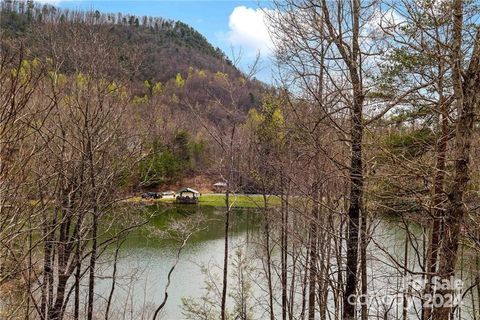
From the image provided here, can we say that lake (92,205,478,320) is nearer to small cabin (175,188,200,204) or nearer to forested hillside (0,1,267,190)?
forested hillside (0,1,267,190)

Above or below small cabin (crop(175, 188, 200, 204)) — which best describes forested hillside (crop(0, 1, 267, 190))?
above

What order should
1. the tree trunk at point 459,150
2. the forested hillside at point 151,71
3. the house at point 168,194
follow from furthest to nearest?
the house at point 168,194 < the forested hillside at point 151,71 < the tree trunk at point 459,150

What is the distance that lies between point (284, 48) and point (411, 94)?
162 centimetres

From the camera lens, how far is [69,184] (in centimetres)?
747

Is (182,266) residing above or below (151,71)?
below

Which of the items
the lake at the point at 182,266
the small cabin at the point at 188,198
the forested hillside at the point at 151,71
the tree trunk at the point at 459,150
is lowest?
the lake at the point at 182,266

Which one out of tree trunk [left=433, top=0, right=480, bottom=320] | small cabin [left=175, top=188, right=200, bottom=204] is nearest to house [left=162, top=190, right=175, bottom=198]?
small cabin [left=175, top=188, right=200, bottom=204]

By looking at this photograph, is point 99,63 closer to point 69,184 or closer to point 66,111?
point 66,111

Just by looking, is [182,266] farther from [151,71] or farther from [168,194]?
[151,71]

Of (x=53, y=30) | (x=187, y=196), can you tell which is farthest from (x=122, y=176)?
(x=187, y=196)

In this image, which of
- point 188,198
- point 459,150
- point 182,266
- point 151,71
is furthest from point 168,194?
point 459,150

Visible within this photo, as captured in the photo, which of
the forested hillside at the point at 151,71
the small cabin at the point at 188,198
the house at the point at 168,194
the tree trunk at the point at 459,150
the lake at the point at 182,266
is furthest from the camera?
the house at the point at 168,194

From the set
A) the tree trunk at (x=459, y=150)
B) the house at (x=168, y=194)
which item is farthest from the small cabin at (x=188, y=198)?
the tree trunk at (x=459, y=150)

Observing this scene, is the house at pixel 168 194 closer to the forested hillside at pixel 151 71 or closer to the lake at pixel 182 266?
the forested hillside at pixel 151 71
